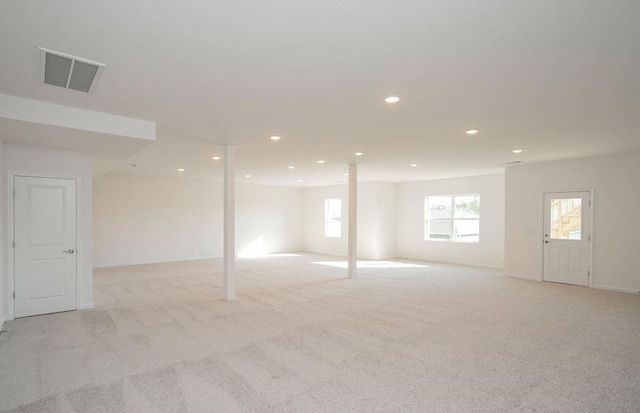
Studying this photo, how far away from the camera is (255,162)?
24.1ft

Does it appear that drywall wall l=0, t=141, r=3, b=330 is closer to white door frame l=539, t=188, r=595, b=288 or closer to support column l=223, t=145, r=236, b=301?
support column l=223, t=145, r=236, b=301

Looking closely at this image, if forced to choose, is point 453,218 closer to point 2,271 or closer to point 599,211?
point 599,211

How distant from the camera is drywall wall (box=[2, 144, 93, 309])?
462cm

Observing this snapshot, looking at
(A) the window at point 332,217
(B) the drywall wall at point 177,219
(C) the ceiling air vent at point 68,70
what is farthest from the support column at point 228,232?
(A) the window at point 332,217

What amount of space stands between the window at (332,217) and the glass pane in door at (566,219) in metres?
6.74

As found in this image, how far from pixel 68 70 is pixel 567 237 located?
28.1ft

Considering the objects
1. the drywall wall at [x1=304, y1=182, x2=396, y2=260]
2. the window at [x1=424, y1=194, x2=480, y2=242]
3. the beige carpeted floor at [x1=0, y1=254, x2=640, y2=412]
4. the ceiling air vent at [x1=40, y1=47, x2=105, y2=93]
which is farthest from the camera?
the drywall wall at [x1=304, y1=182, x2=396, y2=260]

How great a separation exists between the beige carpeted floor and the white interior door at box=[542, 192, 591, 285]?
2.82 ft

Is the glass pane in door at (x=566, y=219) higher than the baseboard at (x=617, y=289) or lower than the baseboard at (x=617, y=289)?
higher

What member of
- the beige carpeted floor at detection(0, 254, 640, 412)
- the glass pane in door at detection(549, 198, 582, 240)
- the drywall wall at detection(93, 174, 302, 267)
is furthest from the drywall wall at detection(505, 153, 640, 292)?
the drywall wall at detection(93, 174, 302, 267)

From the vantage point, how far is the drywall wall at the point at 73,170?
4.62 metres

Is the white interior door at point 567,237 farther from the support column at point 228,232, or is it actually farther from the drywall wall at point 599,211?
the support column at point 228,232

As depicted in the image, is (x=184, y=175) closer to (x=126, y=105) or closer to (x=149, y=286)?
(x=149, y=286)

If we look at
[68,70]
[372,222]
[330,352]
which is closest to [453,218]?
[372,222]
